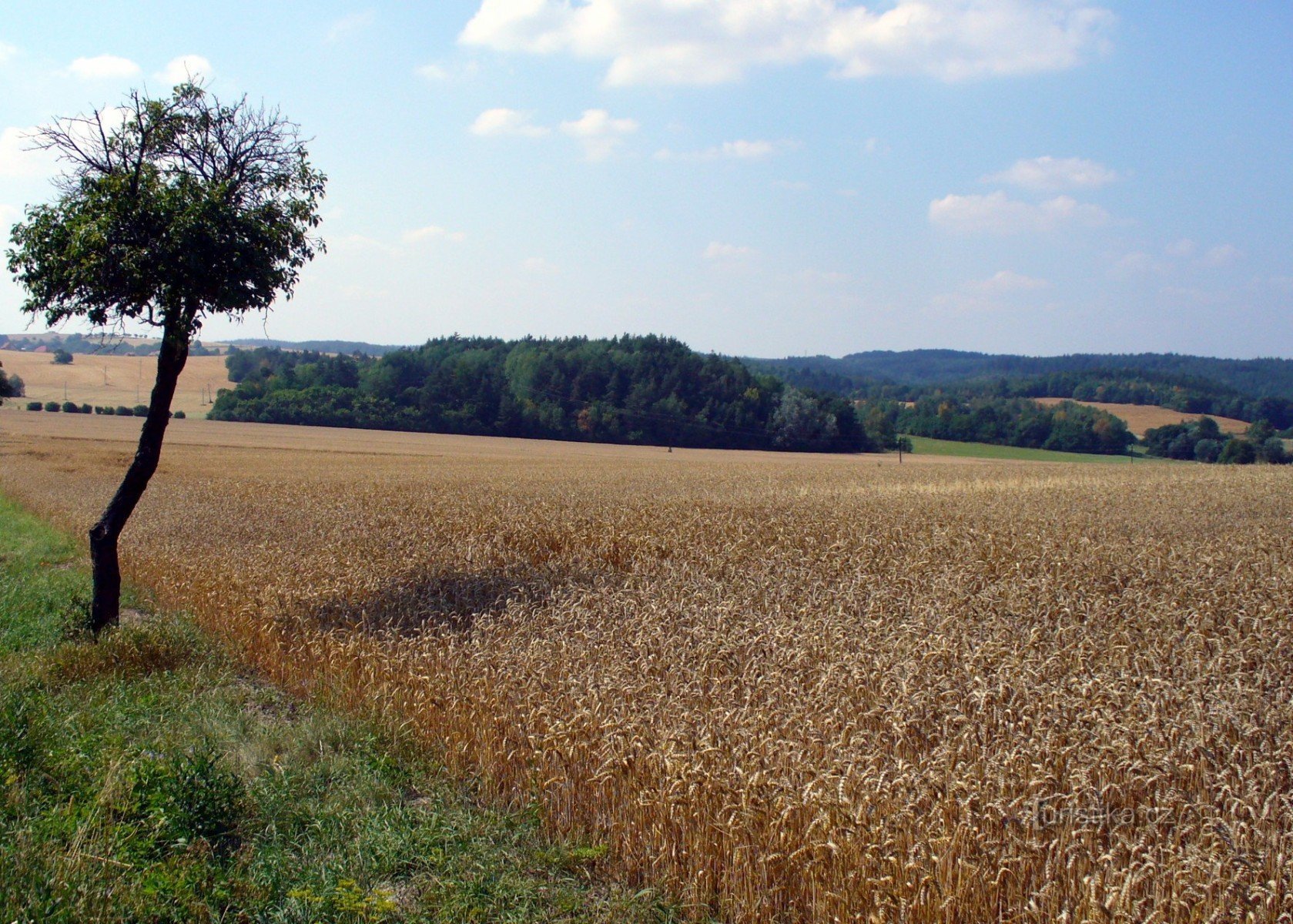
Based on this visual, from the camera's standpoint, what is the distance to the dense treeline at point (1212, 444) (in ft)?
163

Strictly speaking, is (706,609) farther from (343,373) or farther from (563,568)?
(343,373)

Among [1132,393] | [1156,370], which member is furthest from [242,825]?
[1156,370]

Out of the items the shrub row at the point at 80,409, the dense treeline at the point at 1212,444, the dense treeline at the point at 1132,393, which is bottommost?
the dense treeline at the point at 1212,444

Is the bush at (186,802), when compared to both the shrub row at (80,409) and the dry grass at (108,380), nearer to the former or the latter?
the dry grass at (108,380)

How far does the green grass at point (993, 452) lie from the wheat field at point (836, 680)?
4746 cm

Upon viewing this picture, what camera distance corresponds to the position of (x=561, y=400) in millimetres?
76250

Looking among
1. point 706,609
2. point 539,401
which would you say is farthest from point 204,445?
point 706,609

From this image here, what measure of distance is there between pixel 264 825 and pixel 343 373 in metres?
75.7

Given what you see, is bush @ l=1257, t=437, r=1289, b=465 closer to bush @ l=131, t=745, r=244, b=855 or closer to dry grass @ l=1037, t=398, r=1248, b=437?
dry grass @ l=1037, t=398, r=1248, b=437

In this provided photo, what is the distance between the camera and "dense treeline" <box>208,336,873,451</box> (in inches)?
2795

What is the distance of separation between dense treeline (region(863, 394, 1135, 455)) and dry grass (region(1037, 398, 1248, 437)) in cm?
267

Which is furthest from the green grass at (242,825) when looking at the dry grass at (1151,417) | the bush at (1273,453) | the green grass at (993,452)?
the dry grass at (1151,417)

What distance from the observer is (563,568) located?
38.7 ft

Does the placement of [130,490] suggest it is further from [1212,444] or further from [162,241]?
[1212,444]
